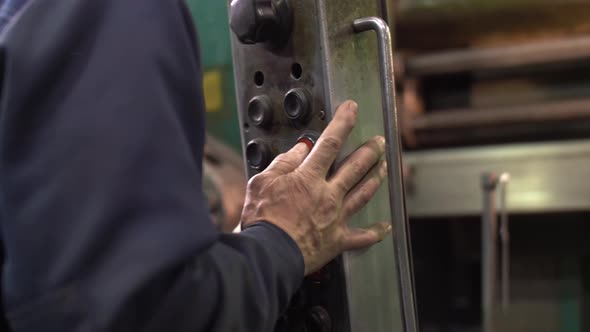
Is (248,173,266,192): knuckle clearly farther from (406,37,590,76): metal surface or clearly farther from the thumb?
(406,37,590,76): metal surface

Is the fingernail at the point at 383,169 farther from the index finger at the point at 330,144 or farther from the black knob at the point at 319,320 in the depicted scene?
the black knob at the point at 319,320

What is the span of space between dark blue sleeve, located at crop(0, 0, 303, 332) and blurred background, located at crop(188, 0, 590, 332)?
1229mm

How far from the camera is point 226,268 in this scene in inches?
22.1

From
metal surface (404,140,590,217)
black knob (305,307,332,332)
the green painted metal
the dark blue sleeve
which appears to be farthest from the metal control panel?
the green painted metal

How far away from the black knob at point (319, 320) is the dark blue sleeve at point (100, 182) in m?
0.26

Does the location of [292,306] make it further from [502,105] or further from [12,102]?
[502,105]

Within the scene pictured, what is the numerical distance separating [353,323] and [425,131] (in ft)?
4.68

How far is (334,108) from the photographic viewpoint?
2.49 feet

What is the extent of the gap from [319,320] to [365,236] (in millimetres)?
137

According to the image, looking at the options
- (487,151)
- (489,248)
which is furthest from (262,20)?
(487,151)

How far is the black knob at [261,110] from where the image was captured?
814mm

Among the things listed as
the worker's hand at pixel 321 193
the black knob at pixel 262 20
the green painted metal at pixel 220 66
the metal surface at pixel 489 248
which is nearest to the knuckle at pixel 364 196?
the worker's hand at pixel 321 193

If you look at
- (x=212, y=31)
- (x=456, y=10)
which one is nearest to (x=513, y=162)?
(x=456, y=10)

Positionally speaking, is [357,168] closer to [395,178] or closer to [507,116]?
[395,178]
